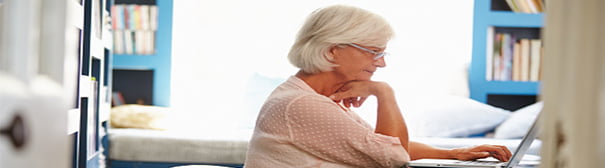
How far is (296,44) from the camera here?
1.89 m

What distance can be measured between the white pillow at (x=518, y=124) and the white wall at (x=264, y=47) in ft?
1.94

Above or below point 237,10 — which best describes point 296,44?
below

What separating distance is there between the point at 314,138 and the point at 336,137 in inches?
2.1

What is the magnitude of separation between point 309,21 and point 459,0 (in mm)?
2712

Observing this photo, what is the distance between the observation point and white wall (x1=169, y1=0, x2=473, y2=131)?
14.2ft

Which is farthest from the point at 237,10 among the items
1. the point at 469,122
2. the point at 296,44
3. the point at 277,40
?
the point at 296,44

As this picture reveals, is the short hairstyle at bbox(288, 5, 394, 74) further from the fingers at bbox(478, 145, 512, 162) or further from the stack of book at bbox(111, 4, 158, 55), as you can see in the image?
the stack of book at bbox(111, 4, 158, 55)

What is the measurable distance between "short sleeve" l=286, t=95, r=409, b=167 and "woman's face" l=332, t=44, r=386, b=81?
0.17 metres

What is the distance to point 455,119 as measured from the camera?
3.80 meters

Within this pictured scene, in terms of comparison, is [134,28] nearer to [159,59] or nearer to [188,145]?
[159,59]

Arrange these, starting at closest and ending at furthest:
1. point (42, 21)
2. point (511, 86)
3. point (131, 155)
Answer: point (42, 21) → point (131, 155) → point (511, 86)

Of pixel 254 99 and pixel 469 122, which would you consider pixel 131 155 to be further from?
pixel 469 122

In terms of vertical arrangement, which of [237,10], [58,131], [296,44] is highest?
[237,10]

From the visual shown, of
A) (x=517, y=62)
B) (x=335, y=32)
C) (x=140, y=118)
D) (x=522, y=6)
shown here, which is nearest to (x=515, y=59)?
(x=517, y=62)
